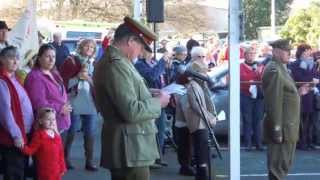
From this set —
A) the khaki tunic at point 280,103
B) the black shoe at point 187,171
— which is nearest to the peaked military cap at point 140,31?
the khaki tunic at point 280,103

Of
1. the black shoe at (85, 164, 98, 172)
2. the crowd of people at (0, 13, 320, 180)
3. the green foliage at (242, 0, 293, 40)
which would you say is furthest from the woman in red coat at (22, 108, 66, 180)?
the green foliage at (242, 0, 293, 40)

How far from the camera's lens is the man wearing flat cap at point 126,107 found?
17.8ft

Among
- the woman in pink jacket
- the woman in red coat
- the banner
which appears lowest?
the woman in red coat

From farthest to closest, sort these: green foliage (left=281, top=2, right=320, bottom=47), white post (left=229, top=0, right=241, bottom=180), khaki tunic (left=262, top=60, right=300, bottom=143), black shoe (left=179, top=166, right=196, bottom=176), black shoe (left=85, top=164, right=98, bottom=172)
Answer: green foliage (left=281, top=2, right=320, bottom=47), black shoe (left=85, top=164, right=98, bottom=172), black shoe (left=179, top=166, right=196, bottom=176), khaki tunic (left=262, top=60, right=300, bottom=143), white post (left=229, top=0, right=241, bottom=180)

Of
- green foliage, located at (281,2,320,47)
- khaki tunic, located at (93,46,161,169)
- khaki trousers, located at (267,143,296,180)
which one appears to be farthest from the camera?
green foliage, located at (281,2,320,47)

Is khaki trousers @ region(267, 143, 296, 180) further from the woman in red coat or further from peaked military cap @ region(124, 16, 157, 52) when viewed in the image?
peaked military cap @ region(124, 16, 157, 52)

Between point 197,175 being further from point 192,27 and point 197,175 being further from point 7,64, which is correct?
point 192,27

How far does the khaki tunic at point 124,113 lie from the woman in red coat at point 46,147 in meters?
2.13

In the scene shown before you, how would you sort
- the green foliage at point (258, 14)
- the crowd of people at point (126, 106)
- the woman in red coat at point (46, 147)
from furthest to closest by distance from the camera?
the green foliage at point (258, 14) < the woman in red coat at point (46, 147) < the crowd of people at point (126, 106)

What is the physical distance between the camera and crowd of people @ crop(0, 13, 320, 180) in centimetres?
552

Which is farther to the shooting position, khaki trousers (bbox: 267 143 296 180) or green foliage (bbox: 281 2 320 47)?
green foliage (bbox: 281 2 320 47)

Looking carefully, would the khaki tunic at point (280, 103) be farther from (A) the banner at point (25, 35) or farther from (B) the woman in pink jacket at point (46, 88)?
(A) the banner at point (25, 35)

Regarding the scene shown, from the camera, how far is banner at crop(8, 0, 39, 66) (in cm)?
901

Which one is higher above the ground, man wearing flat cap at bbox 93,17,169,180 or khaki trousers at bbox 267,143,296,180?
man wearing flat cap at bbox 93,17,169,180
